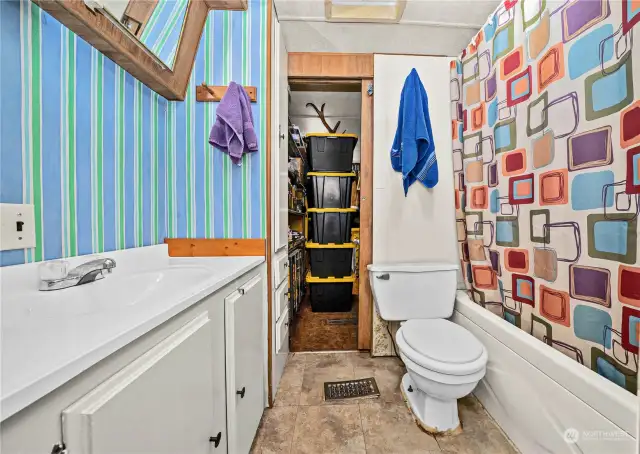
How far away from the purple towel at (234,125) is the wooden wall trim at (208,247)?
16.7 inches

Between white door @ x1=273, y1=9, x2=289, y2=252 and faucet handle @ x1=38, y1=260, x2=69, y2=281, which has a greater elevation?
white door @ x1=273, y1=9, x2=289, y2=252

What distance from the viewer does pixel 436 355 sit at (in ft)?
3.56

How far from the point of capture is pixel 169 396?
54cm

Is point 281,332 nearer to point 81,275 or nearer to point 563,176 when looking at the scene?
point 81,275

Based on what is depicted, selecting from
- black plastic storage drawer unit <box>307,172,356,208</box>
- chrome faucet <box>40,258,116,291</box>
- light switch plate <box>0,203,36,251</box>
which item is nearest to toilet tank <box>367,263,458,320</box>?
black plastic storage drawer unit <box>307,172,356,208</box>

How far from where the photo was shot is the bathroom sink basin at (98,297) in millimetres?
603

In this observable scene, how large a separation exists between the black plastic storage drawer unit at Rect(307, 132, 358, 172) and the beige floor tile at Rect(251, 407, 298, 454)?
183 cm

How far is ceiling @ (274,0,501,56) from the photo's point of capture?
1.70 m

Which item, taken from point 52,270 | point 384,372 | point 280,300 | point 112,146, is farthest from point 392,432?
point 112,146

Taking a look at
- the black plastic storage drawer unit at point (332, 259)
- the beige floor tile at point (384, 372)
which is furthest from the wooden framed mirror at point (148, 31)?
the beige floor tile at point (384, 372)

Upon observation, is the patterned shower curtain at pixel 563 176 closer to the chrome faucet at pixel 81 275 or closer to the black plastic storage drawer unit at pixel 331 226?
the black plastic storage drawer unit at pixel 331 226

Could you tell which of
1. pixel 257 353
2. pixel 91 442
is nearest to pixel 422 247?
pixel 257 353

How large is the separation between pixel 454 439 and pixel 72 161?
6.14 feet

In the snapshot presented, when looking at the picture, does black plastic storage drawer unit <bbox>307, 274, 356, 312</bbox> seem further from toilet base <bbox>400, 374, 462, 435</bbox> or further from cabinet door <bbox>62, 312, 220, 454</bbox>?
cabinet door <bbox>62, 312, 220, 454</bbox>
